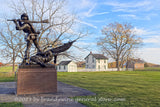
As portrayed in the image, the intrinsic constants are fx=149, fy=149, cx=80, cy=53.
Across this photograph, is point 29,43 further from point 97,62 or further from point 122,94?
point 97,62

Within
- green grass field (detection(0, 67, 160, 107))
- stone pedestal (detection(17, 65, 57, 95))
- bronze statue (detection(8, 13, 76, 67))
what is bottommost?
green grass field (detection(0, 67, 160, 107))

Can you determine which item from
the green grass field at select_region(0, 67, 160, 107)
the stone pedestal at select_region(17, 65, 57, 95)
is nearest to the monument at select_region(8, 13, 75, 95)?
the stone pedestal at select_region(17, 65, 57, 95)

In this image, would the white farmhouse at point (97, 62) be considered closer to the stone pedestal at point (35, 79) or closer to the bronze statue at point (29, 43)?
the bronze statue at point (29, 43)

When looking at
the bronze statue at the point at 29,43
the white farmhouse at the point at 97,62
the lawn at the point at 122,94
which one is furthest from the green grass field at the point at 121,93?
the white farmhouse at the point at 97,62

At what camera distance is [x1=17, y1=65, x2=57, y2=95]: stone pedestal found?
6734mm

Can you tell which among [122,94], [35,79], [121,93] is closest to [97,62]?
[121,93]

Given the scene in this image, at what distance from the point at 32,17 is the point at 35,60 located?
53.7 ft

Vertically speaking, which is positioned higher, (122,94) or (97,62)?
(97,62)

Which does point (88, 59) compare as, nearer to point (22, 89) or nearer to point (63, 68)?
point (63, 68)

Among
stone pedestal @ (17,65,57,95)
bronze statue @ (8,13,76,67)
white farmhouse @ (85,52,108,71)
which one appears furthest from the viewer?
white farmhouse @ (85,52,108,71)

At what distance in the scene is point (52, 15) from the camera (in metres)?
22.3

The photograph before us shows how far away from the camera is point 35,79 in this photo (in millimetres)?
7020

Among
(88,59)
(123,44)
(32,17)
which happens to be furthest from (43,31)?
(88,59)

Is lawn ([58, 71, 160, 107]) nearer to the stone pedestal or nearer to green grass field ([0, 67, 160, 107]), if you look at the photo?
green grass field ([0, 67, 160, 107])
